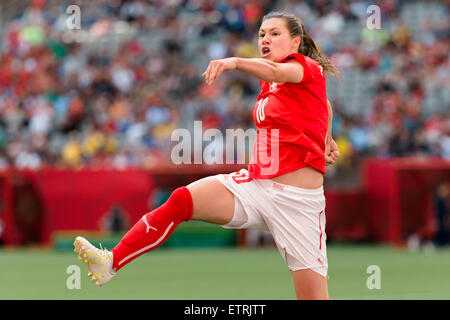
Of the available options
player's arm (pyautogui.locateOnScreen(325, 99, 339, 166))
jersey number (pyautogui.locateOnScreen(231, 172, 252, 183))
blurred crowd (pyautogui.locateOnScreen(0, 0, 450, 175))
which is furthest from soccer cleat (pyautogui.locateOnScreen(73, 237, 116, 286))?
blurred crowd (pyautogui.locateOnScreen(0, 0, 450, 175))

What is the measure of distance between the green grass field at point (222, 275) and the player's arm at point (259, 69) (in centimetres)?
395

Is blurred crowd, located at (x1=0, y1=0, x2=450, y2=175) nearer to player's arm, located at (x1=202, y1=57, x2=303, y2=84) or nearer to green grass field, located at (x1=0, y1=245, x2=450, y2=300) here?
green grass field, located at (x1=0, y1=245, x2=450, y2=300)

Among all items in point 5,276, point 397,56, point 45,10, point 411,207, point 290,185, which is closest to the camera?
point 290,185

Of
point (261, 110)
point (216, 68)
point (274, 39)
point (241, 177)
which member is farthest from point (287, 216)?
point (216, 68)

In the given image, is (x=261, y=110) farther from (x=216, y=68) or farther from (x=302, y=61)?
(x=216, y=68)

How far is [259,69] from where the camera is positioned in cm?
544

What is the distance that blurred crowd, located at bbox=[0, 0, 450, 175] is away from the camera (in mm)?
19344

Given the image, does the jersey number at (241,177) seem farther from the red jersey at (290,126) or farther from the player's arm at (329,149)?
the player's arm at (329,149)

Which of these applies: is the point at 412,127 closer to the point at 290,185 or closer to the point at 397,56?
the point at 397,56

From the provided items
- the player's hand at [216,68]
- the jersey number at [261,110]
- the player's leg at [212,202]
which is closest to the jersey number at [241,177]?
the player's leg at [212,202]

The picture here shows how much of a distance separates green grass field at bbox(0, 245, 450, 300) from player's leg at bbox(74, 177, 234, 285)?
3.50 meters

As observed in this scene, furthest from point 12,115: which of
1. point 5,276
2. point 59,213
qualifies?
point 5,276

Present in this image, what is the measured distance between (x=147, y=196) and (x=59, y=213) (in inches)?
66.1

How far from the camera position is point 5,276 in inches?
467
